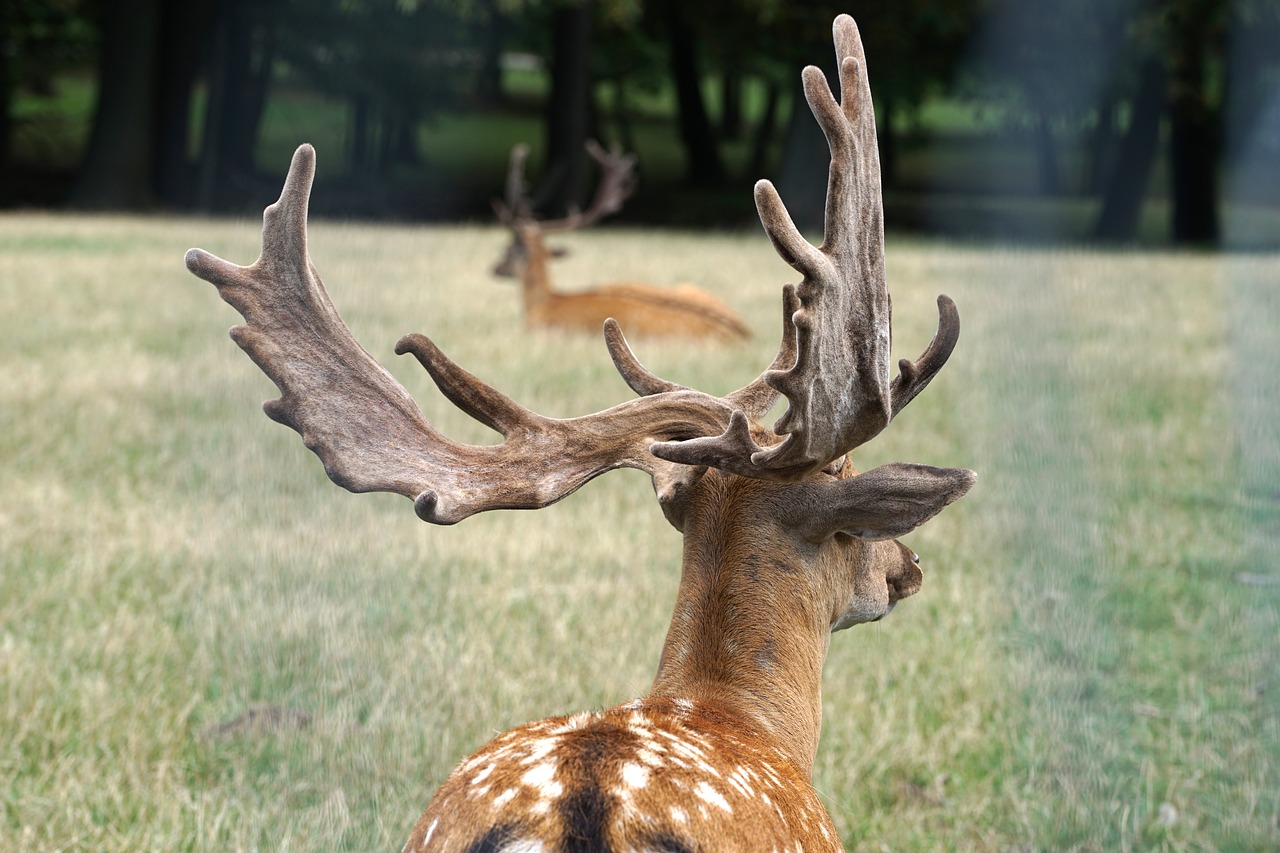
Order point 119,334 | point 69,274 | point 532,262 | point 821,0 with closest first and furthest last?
point 119,334 → point 532,262 → point 69,274 → point 821,0

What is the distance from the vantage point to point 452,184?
23641 millimetres

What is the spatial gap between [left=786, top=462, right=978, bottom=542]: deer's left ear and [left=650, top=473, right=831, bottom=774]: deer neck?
3.8 inches

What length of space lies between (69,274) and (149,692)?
8767 mm

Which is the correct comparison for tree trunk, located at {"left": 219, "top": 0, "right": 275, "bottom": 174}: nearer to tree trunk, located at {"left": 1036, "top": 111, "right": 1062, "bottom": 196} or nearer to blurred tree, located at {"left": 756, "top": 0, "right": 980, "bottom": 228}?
blurred tree, located at {"left": 756, "top": 0, "right": 980, "bottom": 228}

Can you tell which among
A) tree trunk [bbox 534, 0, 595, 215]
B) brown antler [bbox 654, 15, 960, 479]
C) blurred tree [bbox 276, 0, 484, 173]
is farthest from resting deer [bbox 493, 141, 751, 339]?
tree trunk [bbox 534, 0, 595, 215]

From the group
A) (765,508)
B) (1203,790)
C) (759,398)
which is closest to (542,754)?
(765,508)

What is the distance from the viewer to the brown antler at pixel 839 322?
2119 mm

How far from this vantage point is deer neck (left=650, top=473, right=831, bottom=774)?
7.64 feet

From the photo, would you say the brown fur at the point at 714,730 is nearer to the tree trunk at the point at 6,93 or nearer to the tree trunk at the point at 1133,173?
the tree trunk at the point at 1133,173

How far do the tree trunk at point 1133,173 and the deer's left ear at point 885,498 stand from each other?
19.4 metres

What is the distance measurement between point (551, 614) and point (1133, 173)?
731 inches

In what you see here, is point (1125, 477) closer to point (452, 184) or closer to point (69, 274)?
point (69, 274)

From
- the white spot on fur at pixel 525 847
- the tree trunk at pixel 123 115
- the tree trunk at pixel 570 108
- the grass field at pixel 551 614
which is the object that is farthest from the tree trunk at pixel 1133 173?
Answer: the white spot on fur at pixel 525 847

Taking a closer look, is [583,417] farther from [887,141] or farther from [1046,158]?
[887,141]
